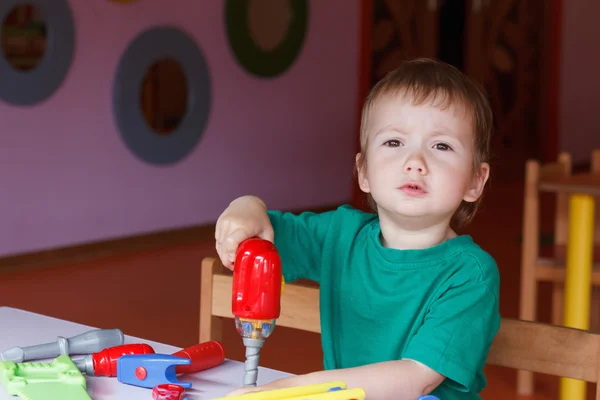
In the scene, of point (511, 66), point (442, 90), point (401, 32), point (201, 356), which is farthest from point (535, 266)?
point (511, 66)

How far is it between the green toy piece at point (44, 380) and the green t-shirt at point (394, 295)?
36 centimetres

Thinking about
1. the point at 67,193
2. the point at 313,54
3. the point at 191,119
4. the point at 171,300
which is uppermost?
the point at 313,54

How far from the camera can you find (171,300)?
381cm

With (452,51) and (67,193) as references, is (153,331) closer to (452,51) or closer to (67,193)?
(67,193)

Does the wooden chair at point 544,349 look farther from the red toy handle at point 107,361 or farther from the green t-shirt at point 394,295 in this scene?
the red toy handle at point 107,361

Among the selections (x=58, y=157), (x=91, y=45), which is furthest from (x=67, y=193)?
(x=91, y=45)

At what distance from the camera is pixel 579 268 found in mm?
2500

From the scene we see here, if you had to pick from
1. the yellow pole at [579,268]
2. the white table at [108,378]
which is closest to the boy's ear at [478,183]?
the white table at [108,378]

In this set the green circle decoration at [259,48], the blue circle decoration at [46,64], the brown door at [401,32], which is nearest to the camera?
the blue circle decoration at [46,64]

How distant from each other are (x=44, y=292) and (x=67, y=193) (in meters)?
0.77

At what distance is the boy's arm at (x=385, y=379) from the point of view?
2.82ft

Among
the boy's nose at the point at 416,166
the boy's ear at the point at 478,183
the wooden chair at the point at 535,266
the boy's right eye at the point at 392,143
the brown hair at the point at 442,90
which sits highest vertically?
the brown hair at the point at 442,90

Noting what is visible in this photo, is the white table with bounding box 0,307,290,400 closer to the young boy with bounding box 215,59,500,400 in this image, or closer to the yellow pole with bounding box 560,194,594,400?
the young boy with bounding box 215,59,500,400

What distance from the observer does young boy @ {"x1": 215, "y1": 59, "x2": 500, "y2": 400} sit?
98cm
